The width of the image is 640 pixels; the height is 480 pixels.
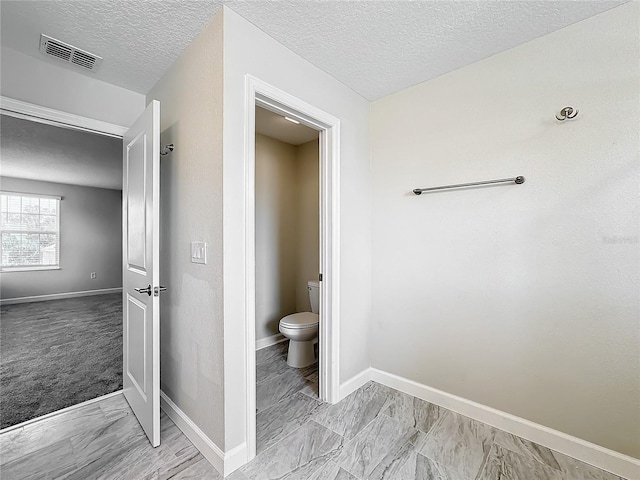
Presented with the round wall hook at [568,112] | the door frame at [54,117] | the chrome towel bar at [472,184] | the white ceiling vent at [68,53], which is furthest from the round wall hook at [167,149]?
the round wall hook at [568,112]

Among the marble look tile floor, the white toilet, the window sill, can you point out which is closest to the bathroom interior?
the white toilet

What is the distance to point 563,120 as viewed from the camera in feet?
5.14

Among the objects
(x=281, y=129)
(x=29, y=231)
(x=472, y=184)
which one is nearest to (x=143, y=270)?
(x=281, y=129)

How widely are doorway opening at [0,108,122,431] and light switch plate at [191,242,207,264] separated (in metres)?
1.33

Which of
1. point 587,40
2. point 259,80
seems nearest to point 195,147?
point 259,80

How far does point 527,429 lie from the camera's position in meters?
1.67

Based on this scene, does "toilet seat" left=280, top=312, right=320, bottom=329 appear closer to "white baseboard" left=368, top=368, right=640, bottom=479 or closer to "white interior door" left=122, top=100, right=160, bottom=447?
"white baseboard" left=368, top=368, right=640, bottom=479

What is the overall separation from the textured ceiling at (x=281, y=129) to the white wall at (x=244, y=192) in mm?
751

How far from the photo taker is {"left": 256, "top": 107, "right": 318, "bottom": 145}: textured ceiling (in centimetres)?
265

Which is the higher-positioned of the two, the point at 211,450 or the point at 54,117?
the point at 54,117

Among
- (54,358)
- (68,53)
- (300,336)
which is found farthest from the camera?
(54,358)

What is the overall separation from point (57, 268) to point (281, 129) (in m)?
6.04

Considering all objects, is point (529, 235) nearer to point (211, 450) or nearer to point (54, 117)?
point (211, 450)

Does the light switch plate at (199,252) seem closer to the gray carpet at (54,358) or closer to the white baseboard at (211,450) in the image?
the white baseboard at (211,450)
